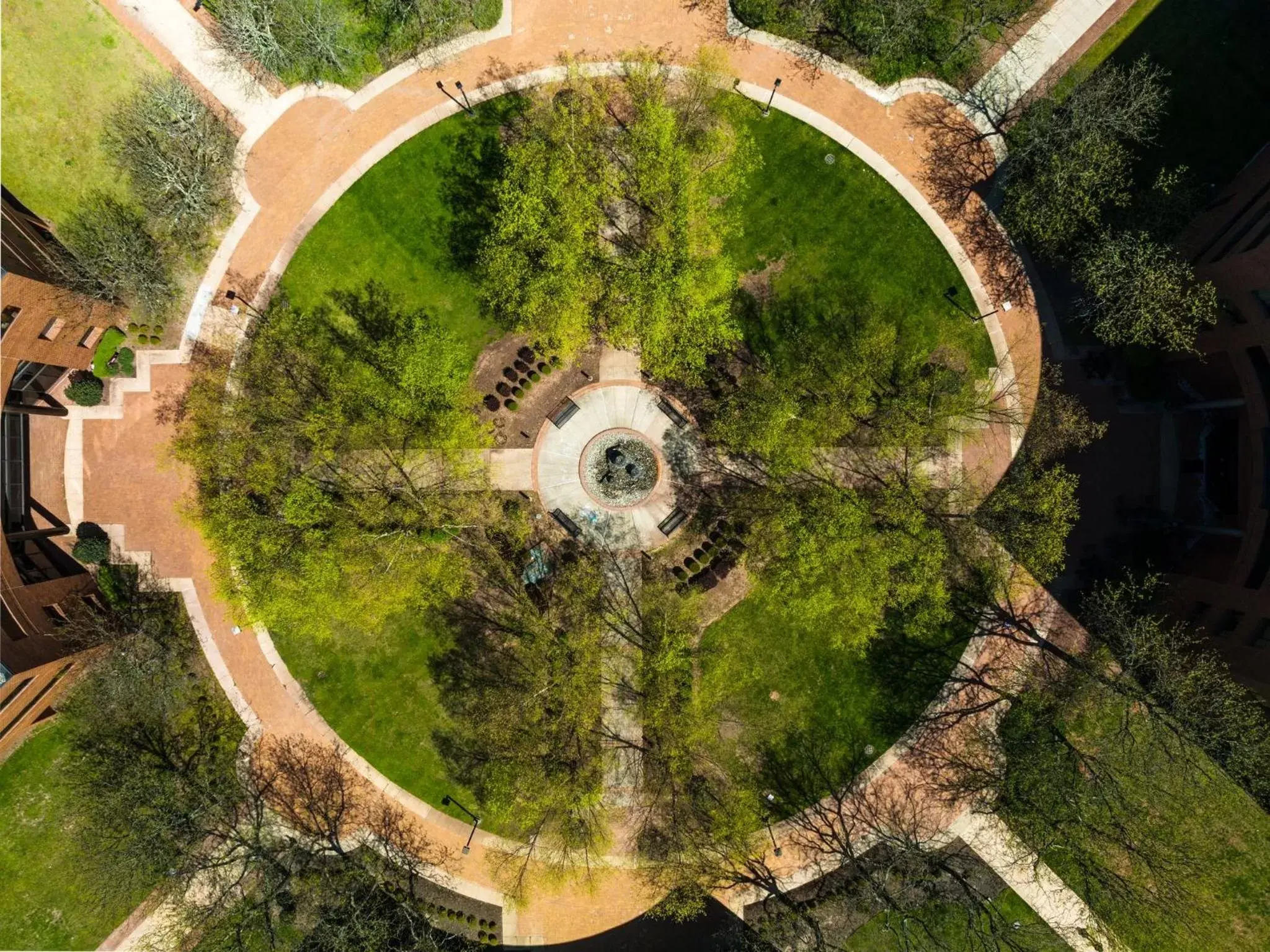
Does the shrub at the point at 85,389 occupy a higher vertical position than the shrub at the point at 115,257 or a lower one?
lower

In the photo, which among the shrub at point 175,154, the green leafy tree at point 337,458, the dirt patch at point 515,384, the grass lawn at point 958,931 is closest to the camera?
the green leafy tree at point 337,458

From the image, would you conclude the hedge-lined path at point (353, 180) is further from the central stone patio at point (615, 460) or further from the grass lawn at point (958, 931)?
the central stone patio at point (615, 460)

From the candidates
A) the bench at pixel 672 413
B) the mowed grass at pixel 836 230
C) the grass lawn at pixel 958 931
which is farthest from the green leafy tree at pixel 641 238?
the grass lawn at pixel 958 931

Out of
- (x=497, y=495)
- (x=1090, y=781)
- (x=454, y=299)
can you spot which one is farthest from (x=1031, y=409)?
(x=454, y=299)

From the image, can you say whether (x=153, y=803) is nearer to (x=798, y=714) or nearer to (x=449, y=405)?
(x=449, y=405)

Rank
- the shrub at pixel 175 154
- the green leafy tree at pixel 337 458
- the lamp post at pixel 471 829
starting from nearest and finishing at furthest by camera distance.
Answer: the green leafy tree at pixel 337 458
the shrub at pixel 175 154
the lamp post at pixel 471 829

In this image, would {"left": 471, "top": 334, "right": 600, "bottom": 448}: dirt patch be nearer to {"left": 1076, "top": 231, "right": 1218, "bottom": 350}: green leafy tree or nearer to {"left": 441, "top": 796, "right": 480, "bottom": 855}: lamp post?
{"left": 441, "top": 796, "right": 480, "bottom": 855}: lamp post
